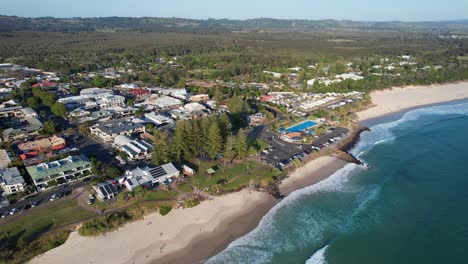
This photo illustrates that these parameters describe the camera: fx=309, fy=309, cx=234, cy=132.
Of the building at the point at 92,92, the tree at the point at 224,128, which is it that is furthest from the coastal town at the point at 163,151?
the building at the point at 92,92

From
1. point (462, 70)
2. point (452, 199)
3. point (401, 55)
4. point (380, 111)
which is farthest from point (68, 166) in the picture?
point (401, 55)

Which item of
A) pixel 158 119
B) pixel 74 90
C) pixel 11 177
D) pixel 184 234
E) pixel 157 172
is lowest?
pixel 184 234

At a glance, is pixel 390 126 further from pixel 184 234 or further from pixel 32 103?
pixel 32 103

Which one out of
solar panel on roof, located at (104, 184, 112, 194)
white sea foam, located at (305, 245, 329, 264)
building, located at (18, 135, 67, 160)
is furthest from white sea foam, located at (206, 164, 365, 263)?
building, located at (18, 135, 67, 160)

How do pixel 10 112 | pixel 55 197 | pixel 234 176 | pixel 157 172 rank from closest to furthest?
pixel 55 197 → pixel 157 172 → pixel 234 176 → pixel 10 112

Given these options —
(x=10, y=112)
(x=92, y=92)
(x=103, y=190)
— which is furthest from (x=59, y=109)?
(x=103, y=190)

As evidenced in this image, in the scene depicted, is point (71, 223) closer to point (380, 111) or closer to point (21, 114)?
point (21, 114)

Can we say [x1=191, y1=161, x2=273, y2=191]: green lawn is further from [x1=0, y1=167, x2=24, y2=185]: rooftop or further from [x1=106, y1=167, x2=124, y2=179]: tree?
[x1=0, y1=167, x2=24, y2=185]: rooftop
